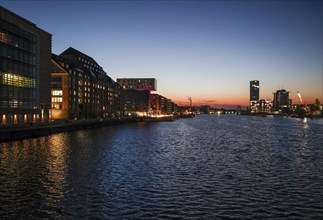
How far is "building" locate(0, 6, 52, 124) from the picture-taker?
303ft

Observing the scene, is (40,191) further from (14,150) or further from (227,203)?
(14,150)

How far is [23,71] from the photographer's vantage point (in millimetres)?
101938

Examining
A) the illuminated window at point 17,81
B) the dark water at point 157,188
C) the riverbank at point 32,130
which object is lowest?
the dark water at point 157,188

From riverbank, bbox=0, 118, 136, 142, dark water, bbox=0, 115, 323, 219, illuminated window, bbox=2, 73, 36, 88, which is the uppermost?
illuminated window, bbox=2, 73, 36, 88

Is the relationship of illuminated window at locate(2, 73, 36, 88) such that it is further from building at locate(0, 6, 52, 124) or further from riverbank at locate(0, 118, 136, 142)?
riverbank at locate(0, 118, 136, 142)

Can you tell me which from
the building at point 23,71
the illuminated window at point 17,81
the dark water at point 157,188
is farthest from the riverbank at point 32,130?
the dark water at point 157,188

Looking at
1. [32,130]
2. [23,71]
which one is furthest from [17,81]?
[32,130]

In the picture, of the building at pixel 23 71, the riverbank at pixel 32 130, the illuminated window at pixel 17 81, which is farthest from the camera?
the illuminated window at pixel 17 81

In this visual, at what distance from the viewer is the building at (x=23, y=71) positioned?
9231 centimetres

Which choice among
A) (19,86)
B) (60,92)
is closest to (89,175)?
(19,86)

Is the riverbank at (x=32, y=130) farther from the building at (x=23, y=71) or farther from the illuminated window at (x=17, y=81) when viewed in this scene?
the illuminated window at (x=17, y=81)

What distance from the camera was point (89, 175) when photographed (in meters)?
37.4

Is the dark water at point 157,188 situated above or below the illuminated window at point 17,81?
below

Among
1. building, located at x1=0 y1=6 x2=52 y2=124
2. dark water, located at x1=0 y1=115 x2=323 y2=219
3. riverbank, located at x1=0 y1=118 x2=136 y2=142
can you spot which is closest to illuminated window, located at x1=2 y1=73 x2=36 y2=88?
building, located at x1=0 y1=6 x2=52 y2=124
